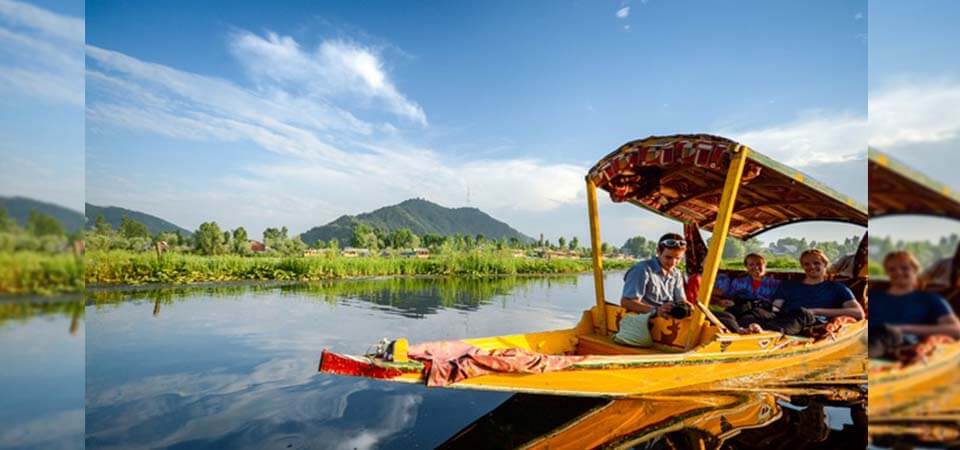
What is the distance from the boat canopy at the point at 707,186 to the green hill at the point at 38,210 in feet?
14.3

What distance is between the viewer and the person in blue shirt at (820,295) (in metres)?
5.36

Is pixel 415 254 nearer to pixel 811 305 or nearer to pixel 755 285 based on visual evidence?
pixel 755 285

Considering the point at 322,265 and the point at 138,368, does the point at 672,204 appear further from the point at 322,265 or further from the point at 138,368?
the point at 322,265

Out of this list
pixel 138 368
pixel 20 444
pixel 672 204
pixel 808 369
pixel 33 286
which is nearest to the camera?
pixel 33 286

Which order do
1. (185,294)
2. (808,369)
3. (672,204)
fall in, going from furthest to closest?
(185,294), (672,204), (808,369)

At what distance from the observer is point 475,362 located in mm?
3578

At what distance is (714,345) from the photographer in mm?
4352

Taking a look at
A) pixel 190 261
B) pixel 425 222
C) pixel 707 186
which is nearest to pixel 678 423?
pixel 707 186

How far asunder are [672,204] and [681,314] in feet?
7.92

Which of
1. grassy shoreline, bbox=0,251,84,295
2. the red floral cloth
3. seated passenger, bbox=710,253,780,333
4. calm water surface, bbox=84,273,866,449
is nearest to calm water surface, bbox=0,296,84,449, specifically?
grassy shoreline, bbox=0,251,84,295

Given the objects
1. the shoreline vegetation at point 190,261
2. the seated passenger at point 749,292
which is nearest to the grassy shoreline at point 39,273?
the shoreline vegetation at point 190,261

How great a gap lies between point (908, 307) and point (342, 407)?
4.40 m

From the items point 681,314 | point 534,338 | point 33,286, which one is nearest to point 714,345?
point 681,314

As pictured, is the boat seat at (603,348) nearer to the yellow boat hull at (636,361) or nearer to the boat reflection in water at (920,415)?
the yellow boat hull at (636,361)
